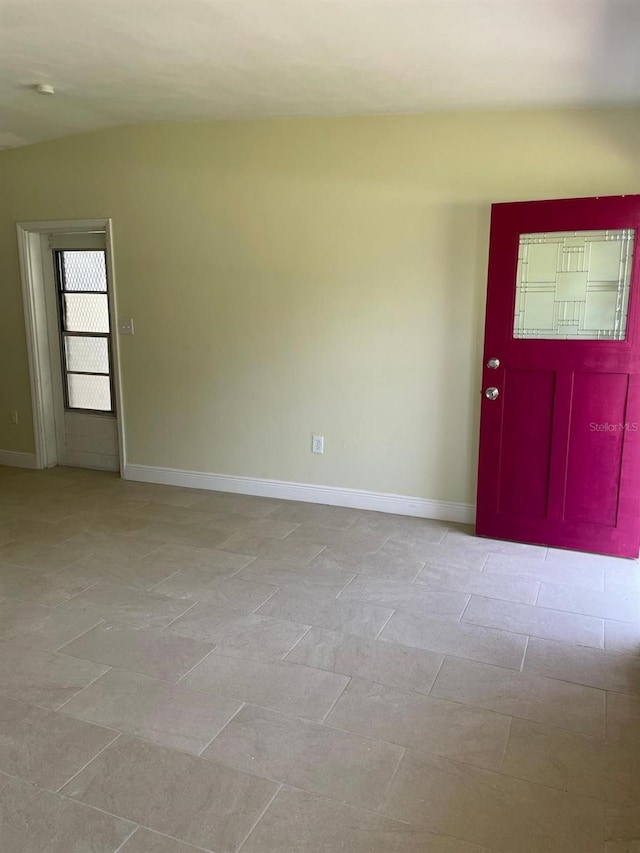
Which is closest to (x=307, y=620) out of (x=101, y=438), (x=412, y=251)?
(x=412, y=251)

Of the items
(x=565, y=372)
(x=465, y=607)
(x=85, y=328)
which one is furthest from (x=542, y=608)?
(x=85, y=328)

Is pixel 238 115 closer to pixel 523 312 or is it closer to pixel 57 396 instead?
pixel 523 312

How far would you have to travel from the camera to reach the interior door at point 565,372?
3.54 metres

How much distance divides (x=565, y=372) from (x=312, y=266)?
1.74 m

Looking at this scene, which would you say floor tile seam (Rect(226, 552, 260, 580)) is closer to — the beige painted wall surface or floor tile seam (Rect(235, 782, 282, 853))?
the beige painted wall surface

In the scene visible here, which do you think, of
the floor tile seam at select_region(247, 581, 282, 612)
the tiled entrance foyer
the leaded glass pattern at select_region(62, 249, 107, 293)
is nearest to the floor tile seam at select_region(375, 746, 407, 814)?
the tiled entrance foyer

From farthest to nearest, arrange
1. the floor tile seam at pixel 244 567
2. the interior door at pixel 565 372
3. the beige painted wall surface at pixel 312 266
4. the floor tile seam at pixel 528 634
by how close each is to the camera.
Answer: the beige painted wall surface at pixel 312 266 < the interior door at pixel 565 372 < the floor tile seam at pixel 244 567 < the floor tile seam at pixel 528 634

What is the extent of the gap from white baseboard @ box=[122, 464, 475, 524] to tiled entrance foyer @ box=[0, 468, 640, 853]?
263 millimetres

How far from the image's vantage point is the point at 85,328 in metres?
5.35

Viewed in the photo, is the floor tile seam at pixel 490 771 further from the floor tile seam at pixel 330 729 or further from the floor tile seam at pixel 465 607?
the floor tile seam at pixel 465 607

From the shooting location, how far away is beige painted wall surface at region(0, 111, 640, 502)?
153 inches

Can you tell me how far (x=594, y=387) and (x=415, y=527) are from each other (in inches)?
53.0

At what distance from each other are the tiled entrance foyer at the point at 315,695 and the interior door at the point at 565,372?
0.29 metres

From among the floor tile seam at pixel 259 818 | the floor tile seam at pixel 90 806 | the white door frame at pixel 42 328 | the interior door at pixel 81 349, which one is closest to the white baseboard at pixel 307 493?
the white door frame at pixel 42 328
